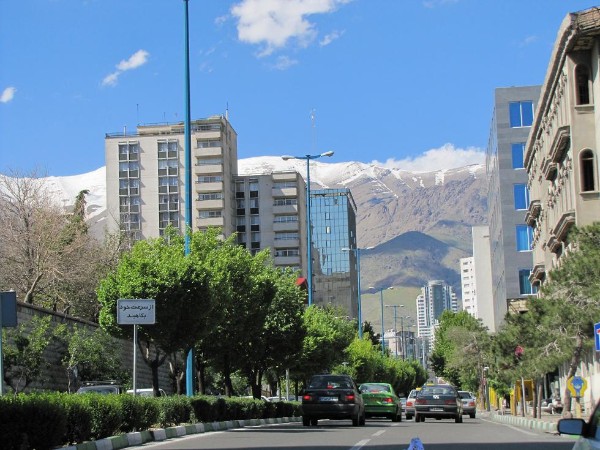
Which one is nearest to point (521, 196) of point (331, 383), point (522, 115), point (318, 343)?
point (522, 115)

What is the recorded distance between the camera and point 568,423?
7734 mm

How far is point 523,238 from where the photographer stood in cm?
8306

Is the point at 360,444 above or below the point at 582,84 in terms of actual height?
below

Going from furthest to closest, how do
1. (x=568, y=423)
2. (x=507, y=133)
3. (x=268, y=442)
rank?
(x=507, y=133)
(x=268, y=442)
(x=568, y=423)

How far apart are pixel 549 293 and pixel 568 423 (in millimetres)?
28594

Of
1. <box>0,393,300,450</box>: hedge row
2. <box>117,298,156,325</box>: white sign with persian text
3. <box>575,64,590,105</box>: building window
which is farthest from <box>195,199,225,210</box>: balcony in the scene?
<box>117,298,156,325</box>: white sign with persian text

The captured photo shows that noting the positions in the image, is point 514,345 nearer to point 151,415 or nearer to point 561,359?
point 561,359

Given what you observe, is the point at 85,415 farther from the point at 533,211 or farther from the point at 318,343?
the point at 533,211

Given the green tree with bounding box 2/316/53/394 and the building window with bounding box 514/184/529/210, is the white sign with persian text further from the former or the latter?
the building window with bounding box 514/184/529/210

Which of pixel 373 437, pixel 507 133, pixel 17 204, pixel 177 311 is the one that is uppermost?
pixel 507 133

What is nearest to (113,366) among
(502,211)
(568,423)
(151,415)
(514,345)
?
(514,345)

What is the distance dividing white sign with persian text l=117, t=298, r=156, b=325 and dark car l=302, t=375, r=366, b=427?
10072mm

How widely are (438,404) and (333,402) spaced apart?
384 inches

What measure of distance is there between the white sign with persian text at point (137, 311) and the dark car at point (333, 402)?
10072 millimetres
